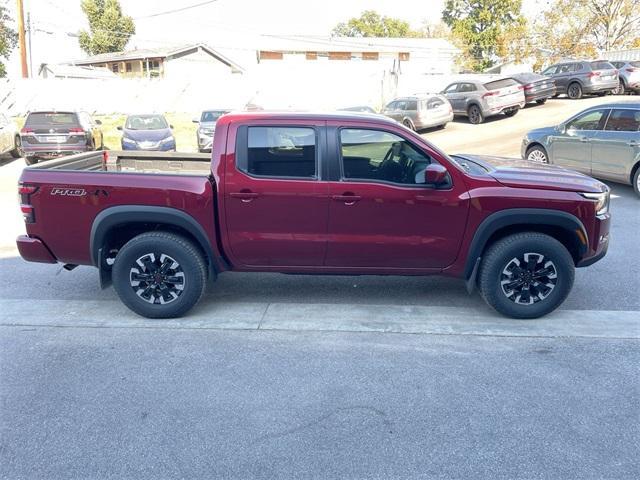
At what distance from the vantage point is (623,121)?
10414 mm

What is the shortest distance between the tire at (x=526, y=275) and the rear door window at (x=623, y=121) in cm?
653

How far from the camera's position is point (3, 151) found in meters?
17.6

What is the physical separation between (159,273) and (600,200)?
3.90m

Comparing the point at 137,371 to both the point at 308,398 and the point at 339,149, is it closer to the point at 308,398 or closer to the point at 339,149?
the point at 308,398

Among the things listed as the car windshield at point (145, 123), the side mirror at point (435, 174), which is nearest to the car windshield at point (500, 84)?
the car windshield at point (145, 123)

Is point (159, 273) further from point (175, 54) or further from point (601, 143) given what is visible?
point (175, 54)

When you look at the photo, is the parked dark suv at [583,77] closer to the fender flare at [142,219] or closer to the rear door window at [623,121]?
the rear door window at [623,121]

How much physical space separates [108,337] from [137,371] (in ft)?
2.55

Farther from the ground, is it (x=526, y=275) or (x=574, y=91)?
(x=574, y=91)

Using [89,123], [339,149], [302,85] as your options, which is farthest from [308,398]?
[302,85]

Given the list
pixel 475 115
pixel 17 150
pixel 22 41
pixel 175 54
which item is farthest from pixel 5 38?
pixel 475 115

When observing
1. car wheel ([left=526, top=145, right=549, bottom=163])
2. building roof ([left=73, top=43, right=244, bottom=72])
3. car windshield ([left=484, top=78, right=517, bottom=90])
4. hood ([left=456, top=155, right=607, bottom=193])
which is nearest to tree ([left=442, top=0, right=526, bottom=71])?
building roof ([left=73, top=43, right=244, bottom=72])

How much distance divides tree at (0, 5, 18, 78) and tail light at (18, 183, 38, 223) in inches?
2132

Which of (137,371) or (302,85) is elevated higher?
(302,85)
